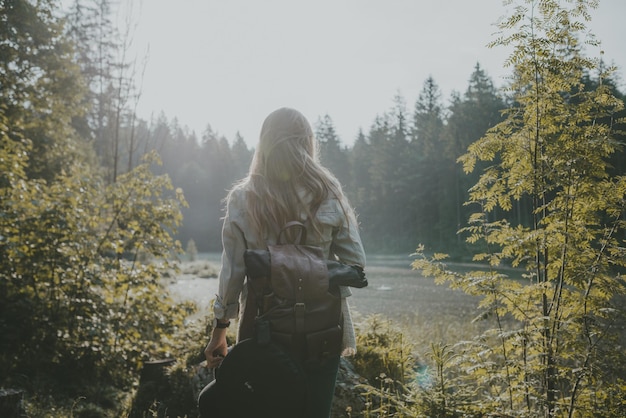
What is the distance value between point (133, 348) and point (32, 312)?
4.15 ft

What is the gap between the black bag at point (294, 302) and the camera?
70.2 inches

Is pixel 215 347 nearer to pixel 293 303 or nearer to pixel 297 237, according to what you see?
pixel 293 303

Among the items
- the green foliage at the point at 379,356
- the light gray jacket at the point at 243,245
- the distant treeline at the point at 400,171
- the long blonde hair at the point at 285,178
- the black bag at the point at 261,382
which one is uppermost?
the distant treeline at the point at 400,171

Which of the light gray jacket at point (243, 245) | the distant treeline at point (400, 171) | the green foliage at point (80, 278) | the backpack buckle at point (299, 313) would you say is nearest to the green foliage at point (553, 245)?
the light gray jacket at point (243, 245)

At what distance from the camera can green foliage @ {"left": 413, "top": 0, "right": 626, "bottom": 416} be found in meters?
2.92

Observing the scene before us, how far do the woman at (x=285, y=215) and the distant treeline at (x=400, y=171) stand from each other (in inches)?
1299

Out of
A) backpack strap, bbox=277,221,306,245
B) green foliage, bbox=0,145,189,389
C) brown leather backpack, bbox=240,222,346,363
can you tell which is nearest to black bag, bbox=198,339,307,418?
brown leather backpack, bbox=240,222,346,363

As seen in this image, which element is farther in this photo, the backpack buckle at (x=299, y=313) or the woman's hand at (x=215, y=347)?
the woman's hand at (x=215, y=347)

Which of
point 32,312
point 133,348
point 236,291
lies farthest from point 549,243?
point 32,312

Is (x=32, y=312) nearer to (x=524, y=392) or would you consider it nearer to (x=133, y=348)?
(x=133, y=348)

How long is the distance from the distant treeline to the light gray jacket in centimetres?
3307

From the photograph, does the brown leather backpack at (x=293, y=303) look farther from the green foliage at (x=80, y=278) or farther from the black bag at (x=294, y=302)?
the green foliage at (x=80, y=278)

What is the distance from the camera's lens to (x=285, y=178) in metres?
2.17

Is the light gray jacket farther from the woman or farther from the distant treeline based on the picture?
the distant treeline
